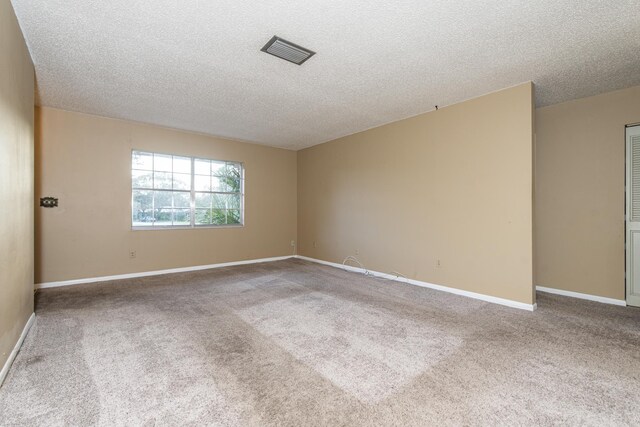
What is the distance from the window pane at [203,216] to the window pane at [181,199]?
0.25 metres

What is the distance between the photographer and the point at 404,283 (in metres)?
4.54

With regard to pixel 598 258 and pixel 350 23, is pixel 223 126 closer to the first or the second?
pixel 350 23

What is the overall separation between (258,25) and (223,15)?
276mm

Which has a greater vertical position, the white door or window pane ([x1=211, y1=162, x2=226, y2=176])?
window pane ([x1=211, y1=162, x2=226, y2=176])

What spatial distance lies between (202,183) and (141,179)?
106cm

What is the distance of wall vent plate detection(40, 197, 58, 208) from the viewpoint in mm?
4188

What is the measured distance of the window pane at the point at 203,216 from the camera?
569 centimetres

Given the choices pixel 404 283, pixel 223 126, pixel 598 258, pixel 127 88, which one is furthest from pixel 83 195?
pixel 598 258

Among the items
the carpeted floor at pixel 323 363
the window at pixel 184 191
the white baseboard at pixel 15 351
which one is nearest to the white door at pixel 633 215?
the carpeted floor at pixel 323 363

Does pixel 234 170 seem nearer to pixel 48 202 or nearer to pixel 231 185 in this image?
pixel 231 185

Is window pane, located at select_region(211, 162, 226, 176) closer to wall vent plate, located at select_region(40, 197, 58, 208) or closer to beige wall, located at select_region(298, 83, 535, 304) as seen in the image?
beige wall, located at select_region(298, 83, 535, 304)

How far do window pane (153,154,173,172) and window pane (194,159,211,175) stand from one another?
1.60 feet

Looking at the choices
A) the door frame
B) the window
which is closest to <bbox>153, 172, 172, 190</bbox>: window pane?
the window

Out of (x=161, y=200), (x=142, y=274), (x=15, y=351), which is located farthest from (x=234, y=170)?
(x=15, y=351)
